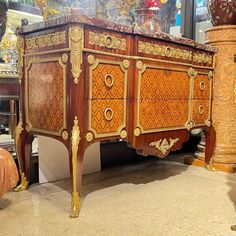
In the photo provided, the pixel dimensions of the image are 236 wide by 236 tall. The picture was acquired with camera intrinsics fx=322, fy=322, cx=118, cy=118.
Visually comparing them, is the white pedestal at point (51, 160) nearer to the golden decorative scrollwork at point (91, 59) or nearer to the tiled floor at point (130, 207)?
the tiled floor at point (130, 207)

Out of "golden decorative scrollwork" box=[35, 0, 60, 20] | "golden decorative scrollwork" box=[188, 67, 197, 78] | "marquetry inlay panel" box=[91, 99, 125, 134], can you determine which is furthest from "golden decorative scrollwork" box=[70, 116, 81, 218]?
"golden decorative scrollwork" box=[188, 67, 197, 78]

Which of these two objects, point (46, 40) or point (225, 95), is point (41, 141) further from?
point (225, 95)

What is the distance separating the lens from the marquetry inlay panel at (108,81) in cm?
171

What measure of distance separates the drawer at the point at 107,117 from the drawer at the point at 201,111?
796mm

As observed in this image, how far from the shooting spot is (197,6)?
12.4 feet

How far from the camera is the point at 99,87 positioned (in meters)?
1.72

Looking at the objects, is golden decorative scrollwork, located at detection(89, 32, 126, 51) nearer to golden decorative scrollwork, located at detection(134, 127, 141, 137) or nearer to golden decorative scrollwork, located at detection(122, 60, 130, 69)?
golden decorative scrollwork, located at detection(122, 60, 130, 69)

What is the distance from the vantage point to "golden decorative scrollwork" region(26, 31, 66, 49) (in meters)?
1.68

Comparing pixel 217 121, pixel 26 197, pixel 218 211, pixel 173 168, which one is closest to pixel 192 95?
pixel 217 121

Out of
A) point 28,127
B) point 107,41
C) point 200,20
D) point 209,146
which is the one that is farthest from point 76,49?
point 200,20

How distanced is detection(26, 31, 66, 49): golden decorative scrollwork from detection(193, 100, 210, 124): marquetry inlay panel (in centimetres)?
119

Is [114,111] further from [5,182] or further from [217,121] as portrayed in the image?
[217,121]

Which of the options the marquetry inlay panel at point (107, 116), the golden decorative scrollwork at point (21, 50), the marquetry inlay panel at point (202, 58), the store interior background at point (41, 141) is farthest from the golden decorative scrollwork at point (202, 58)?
the golden decorative scrollwork at point (21, 50)

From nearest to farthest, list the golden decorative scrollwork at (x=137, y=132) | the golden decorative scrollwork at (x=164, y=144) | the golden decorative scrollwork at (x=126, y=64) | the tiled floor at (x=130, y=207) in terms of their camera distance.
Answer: the tiled floor at (x=130, y=207) < the golden decorative scrollwork at (x=126, y=64) < the golden decorative scrollwork at (x=137, y=132) < the golden decorative scrollwork at (x=164, y=144)
